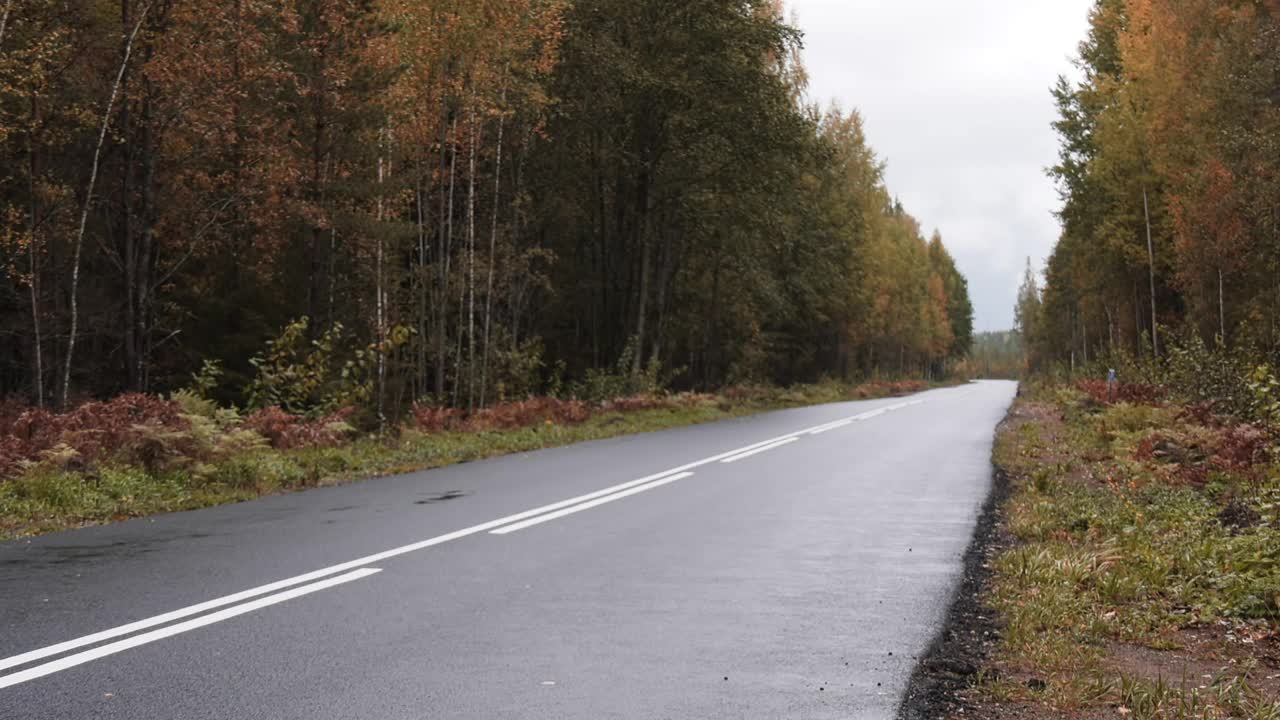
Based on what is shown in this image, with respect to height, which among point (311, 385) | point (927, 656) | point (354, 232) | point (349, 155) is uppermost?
point (349, 155)

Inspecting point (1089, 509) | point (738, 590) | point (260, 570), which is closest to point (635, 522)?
point (738, 590)

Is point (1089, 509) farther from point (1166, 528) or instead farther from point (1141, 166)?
point (1141, 166)

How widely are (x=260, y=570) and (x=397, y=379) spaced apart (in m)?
14.3

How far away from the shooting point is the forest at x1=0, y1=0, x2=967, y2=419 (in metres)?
17.9

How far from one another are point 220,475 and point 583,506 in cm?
471

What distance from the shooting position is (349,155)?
21.7 m

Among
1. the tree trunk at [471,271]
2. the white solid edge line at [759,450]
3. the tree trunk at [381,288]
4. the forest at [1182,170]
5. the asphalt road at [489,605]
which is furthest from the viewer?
the forest at [1182,170]

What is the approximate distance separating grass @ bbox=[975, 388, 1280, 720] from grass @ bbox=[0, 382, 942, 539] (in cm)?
797

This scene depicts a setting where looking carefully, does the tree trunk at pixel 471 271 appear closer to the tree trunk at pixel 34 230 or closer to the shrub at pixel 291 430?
the shrub at pixel 291 430

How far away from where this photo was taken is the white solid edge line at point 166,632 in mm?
4539

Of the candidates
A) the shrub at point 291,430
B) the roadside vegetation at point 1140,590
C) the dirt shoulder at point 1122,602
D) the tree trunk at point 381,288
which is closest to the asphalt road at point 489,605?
the dirt shoulder at point 1122,602

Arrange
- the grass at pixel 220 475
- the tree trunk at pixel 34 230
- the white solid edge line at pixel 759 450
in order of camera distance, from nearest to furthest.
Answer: the grass at pixel 220 475, the white solid edge line at pixel 759 450, the tree trunk at pixel 34 230

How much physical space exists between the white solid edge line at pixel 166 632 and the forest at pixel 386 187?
32.3ft

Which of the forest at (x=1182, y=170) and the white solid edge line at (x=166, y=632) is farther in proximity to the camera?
the forest at (x=1182, y=170)
